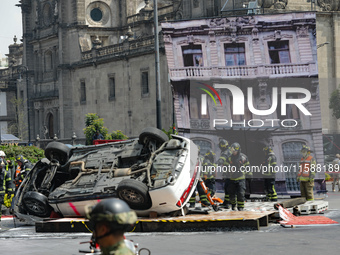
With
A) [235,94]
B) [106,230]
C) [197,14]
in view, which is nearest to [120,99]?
[197,14]

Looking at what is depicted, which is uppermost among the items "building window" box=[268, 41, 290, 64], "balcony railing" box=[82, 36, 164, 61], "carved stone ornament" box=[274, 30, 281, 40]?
"balcony railing" box=[82, 36, 164, 61]

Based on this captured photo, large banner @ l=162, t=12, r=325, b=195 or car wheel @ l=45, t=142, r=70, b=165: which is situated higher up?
large banner @ l=162, t=12, r=325, b=195

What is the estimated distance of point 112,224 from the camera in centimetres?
536

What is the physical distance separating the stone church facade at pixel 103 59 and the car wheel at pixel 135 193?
28183 mm

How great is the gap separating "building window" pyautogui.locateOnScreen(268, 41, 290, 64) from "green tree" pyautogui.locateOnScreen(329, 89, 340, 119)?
66.1 ft

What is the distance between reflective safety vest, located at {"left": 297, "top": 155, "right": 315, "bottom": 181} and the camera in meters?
A: 18.9

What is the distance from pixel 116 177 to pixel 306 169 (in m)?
5.02

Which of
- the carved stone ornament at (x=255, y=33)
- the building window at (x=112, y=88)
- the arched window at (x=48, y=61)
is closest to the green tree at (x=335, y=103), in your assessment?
the carved stone ornament at (x=255, y=33)

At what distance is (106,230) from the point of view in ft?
17.7

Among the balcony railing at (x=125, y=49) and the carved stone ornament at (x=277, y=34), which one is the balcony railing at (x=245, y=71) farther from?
the balcony railing at (x=125, y=49)

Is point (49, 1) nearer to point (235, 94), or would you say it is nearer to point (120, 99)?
point (120, 99)

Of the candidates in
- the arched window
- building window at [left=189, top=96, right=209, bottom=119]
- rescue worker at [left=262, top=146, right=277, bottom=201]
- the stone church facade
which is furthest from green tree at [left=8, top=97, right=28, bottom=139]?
rescue worker at [left=262, top=146, right=277, bottom=201]

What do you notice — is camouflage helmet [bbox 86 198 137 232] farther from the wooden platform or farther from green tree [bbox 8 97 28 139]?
green tree [bbox 8 97 28 139]

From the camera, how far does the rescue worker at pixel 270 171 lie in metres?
19.4
